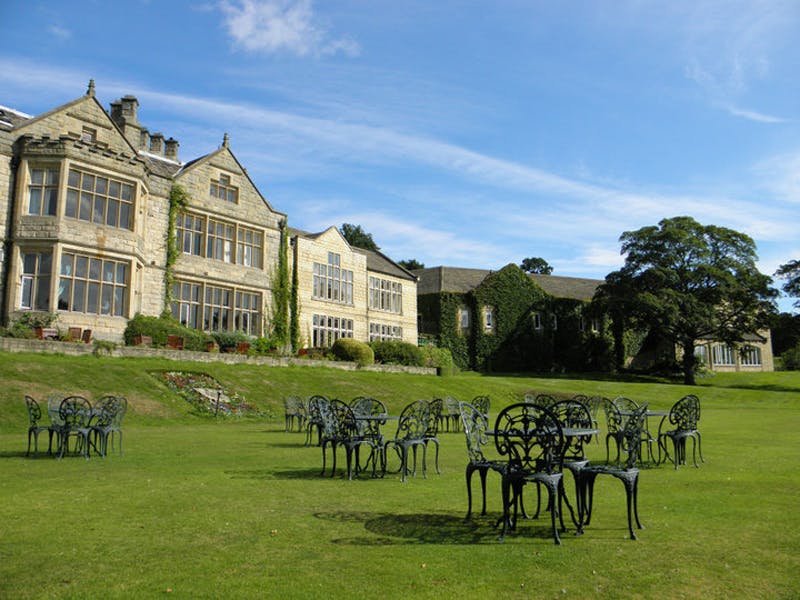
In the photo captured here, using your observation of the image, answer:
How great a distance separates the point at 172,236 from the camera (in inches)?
1205

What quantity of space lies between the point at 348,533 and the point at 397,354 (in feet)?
100

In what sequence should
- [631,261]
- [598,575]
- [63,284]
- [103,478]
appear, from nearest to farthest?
[598,575] < [103,478] < [63,284] < [631,261]

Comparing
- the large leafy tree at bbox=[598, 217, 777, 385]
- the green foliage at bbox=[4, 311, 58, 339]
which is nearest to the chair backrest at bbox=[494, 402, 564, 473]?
the green foliage at bbox=[4, 311, 58, 339]

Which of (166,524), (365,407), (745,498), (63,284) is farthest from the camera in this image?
(63,284)

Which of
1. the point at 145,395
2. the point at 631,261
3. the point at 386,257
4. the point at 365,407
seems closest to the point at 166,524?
the point at 365,407

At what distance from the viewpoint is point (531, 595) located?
4660 mm

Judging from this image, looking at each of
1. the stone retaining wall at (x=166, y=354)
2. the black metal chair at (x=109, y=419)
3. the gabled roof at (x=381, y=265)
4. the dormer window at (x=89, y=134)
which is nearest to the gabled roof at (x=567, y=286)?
the gabled roof at (x=381, y=265)

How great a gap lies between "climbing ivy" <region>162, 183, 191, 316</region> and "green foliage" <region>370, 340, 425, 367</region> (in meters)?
12.1

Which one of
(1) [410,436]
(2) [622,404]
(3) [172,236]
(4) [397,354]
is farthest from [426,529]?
(4) [397,354]

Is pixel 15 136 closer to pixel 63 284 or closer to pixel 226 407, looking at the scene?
pixel 63 284

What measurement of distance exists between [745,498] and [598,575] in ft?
13.9

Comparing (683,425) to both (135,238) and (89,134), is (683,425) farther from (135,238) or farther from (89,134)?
(89,134)

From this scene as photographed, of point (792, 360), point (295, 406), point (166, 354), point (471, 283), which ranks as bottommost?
point (295, 406)

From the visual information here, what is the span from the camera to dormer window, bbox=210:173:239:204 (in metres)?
33.3
